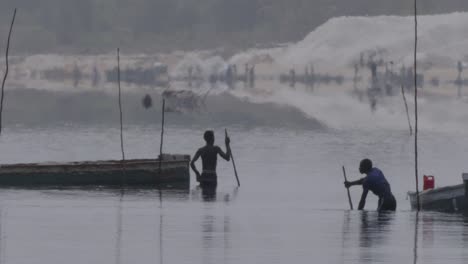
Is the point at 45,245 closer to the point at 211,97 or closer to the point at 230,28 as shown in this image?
the point at 211,97

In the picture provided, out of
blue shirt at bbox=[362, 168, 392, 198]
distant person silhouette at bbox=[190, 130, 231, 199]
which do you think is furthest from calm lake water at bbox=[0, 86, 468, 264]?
blue shirt at bbox=[362, 168, 392, 198]

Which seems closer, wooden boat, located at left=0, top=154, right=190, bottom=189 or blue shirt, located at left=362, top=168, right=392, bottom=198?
blue shirt, located at left=362, top=168, right=392, bottom=198

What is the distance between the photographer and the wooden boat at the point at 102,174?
38750mm

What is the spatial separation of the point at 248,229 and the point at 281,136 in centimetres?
4861

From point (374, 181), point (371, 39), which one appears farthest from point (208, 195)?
point (371, 39)

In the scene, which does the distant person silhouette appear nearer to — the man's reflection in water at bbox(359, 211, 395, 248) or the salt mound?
the man's reflection in water at bbox(359, 211, 395, 248)

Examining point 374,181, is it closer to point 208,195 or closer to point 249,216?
point 249,216

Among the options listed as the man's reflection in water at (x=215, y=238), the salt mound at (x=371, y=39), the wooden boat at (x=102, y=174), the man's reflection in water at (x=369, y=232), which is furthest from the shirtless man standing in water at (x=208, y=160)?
the salt mound at (x=371, y=39)

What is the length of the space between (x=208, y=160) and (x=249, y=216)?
462cm

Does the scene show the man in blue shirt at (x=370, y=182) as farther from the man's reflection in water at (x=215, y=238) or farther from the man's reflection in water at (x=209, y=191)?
the man's reflection in water at (x=209, y=191)

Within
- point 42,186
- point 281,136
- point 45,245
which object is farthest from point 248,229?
point 281,136

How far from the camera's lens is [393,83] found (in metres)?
187

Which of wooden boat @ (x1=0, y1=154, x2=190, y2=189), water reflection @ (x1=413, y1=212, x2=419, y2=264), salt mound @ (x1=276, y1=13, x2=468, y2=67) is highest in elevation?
salt mound @ (x1=276, y1=13, x2=468, y2=67)

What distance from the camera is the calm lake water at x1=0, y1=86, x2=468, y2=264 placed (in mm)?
25078
